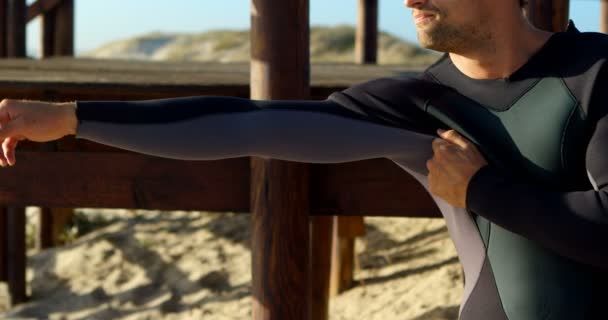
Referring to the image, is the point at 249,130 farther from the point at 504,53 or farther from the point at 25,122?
the point at 504,53

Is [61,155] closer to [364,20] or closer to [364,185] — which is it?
[364,185]

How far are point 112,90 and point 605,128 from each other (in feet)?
7.05

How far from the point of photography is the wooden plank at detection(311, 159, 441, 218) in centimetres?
284

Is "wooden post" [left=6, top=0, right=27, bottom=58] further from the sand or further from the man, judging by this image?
the man

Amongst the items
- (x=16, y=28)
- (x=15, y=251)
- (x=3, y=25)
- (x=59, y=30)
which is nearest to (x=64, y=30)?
(x=59, y=30)

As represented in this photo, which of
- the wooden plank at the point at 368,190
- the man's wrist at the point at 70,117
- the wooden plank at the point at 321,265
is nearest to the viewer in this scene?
the man's wrist at the point at 70,117

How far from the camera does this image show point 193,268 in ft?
24.9

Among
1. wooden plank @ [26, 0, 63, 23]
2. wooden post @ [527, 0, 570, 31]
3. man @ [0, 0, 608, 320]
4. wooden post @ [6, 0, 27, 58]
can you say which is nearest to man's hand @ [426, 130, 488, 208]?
man @ [0, 0, 608, 320]

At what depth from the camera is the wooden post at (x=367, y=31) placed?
717 cm

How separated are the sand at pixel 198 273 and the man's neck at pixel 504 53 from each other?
12.6 ft

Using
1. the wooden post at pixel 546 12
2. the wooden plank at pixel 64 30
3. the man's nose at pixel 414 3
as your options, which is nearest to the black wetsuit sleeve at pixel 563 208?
the man's nose at pixel 414 3

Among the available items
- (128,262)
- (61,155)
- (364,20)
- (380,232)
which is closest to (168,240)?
(128,262)

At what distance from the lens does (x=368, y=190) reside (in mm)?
2854

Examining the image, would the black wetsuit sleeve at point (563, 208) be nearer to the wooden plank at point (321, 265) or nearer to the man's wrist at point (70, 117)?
the man's wrist at point (70, 117)
